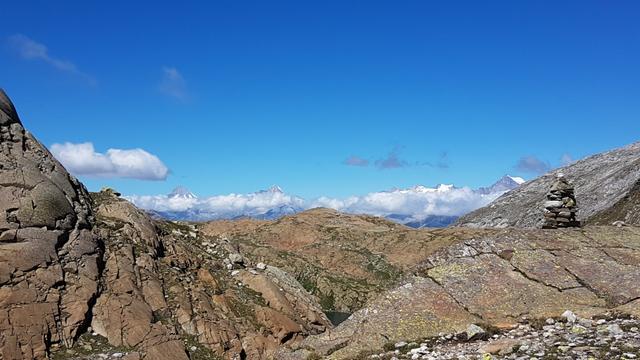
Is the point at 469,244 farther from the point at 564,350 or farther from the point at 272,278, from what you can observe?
the point at 272,278

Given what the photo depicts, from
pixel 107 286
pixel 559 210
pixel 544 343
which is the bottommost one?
pixel 544 343

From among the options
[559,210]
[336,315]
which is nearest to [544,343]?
[559,210]

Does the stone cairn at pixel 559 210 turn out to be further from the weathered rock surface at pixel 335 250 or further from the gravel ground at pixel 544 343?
the weathered rock surface at pixel 335 250

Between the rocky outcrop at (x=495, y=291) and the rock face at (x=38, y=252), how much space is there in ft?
46.1

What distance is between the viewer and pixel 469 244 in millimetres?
20703

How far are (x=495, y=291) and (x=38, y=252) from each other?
73.8ft

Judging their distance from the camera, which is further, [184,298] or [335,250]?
[335,250]

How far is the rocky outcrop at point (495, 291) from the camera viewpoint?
17266 mm

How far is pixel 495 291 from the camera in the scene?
18.5m

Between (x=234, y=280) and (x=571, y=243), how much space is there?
2335 cm

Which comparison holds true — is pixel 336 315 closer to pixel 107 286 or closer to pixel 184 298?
pixel 184 298

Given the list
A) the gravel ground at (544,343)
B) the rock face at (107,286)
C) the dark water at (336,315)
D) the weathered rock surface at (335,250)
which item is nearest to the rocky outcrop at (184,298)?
the rock face at (107,286)

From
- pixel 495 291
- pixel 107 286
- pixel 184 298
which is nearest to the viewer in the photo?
pixel 495 291

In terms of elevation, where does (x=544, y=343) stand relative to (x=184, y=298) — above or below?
below
